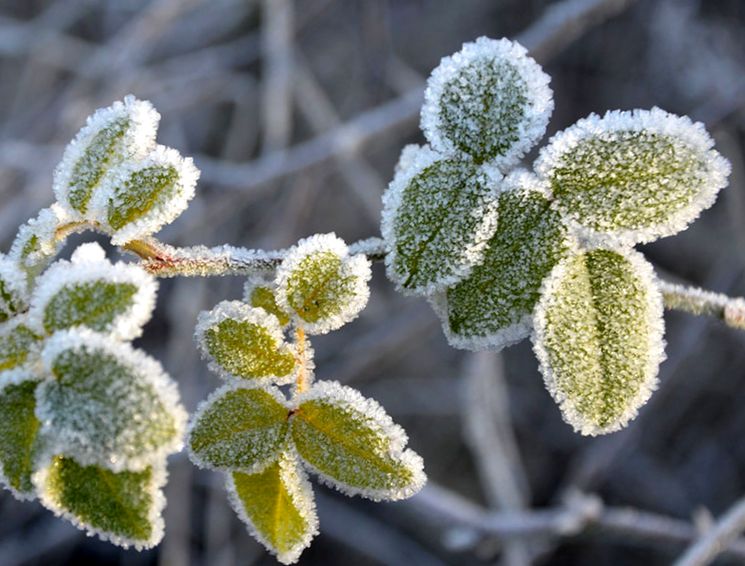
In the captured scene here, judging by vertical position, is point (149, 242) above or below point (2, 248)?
below

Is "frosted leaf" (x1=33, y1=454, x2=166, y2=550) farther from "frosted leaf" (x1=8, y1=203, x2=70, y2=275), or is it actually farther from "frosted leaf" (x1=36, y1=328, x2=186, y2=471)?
"frosted leaf" (x1=8, y1=203, x2=70, y2=275)

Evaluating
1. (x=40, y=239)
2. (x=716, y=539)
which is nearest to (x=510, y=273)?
(x=40, y=239)

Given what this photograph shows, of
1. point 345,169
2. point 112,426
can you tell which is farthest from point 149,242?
point 345,169

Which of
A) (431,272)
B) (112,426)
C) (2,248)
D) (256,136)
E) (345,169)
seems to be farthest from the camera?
(256,136)

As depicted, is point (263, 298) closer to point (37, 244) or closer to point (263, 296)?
point (263, 296)

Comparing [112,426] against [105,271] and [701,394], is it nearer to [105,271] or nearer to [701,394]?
[105,271]

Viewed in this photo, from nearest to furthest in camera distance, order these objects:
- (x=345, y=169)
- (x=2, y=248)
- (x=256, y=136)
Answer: (x=345, y=169), (x=2, y=248), (x=256, y=136)
